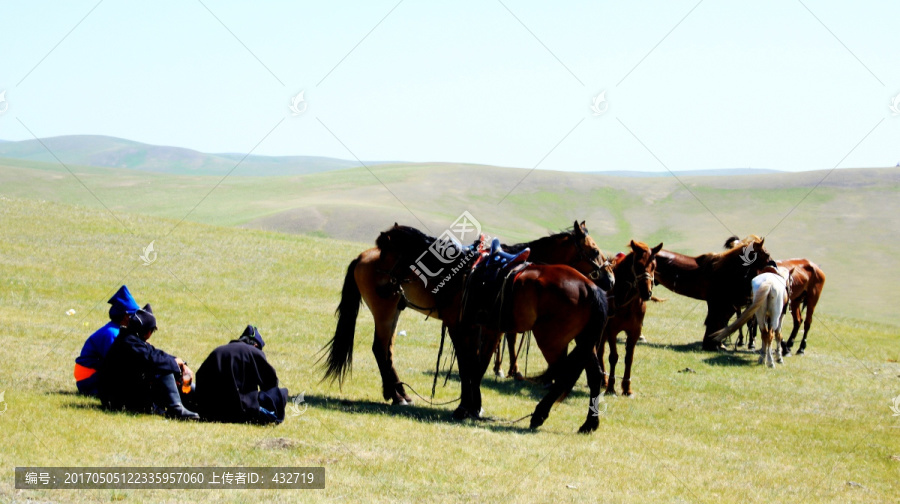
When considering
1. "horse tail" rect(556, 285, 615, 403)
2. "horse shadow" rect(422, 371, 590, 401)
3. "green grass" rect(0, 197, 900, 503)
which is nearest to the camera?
"green grass" rect(0, 197, 900, 503)

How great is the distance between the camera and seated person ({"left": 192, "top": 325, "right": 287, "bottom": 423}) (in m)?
8.38

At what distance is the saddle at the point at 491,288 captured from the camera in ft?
31.8

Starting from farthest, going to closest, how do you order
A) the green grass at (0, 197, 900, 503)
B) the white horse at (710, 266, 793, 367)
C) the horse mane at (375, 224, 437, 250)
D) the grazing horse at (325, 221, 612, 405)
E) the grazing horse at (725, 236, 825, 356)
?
the grazing horse at (725, 236, 825, 356) → the white horse at (710, 266, 793, 367) → the grazing horse at (325, 221, 612, 405) → the horse mane at (375, 224, 437, 250) → the green grass at (0, 197, 900, 503)

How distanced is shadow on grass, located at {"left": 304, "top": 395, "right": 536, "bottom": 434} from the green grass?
4cm

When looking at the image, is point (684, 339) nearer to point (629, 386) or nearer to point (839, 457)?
point (629, 386)

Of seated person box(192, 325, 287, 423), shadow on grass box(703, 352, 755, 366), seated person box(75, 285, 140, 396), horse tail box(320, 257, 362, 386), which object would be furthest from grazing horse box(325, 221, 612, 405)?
shadow on grass box(703, 352, 755, 366)

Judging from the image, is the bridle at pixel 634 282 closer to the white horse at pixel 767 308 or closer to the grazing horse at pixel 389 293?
the grazing horse at pixel 389 293

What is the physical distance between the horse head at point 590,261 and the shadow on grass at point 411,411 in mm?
2267

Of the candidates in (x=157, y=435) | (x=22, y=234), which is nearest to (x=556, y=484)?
(x=157, y=435)

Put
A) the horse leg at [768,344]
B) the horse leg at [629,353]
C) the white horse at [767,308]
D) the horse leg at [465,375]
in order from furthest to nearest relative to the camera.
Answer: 1. the horse leg at [768,344]
2. the white horse at [767,308]
3. the horse leg at [629,353]
4. the horse leg at [465,375]

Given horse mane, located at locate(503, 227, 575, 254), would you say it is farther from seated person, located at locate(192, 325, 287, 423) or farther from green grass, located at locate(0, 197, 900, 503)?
seated person, located at locate(192, 325, 287, 423)

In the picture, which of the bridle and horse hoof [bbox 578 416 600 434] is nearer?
horse hoof [bbox 578 416 600 434]

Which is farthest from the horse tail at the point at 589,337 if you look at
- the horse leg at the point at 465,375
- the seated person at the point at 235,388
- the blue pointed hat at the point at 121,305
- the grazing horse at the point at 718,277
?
the grazing horse at the point at 718,277

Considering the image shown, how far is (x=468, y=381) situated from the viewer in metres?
10.0
